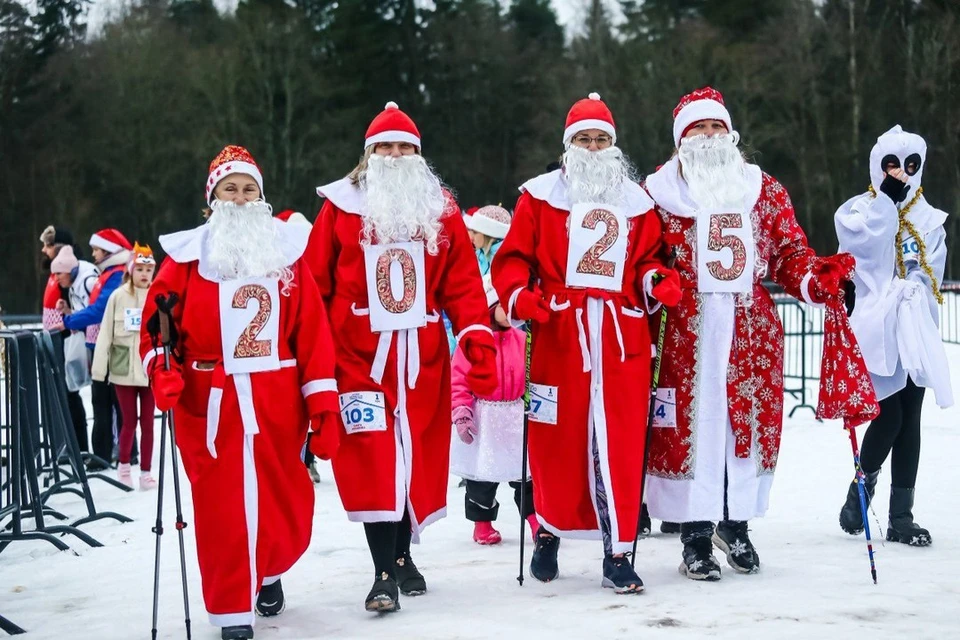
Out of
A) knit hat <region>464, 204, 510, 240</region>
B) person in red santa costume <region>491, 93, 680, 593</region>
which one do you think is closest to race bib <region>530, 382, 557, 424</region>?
person in red santa costume <region>491, 93, 680, 593</region>

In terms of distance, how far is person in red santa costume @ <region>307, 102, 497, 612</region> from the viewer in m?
5.46

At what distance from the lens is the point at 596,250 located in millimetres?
5652

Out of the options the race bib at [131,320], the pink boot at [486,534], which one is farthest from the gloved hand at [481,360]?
the race bib at [131,320]

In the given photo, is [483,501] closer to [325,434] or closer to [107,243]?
[325,434]

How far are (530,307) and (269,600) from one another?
165 centimetres

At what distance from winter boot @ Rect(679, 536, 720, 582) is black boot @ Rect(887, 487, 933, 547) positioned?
3.79 ft

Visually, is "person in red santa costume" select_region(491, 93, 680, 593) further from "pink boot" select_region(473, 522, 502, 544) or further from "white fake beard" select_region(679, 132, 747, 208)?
"pink boot" select_region(473, 522, 502, 544)

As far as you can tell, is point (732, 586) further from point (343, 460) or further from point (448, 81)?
point (448, 81)

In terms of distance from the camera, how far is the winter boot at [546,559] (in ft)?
19.2

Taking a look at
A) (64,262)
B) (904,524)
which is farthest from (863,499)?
(64,262)

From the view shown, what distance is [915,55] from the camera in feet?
113

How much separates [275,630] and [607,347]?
Answer: 1.84 metres

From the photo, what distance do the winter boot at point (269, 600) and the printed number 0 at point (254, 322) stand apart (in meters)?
1.01

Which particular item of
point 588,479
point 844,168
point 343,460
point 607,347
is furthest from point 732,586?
point 844,168
